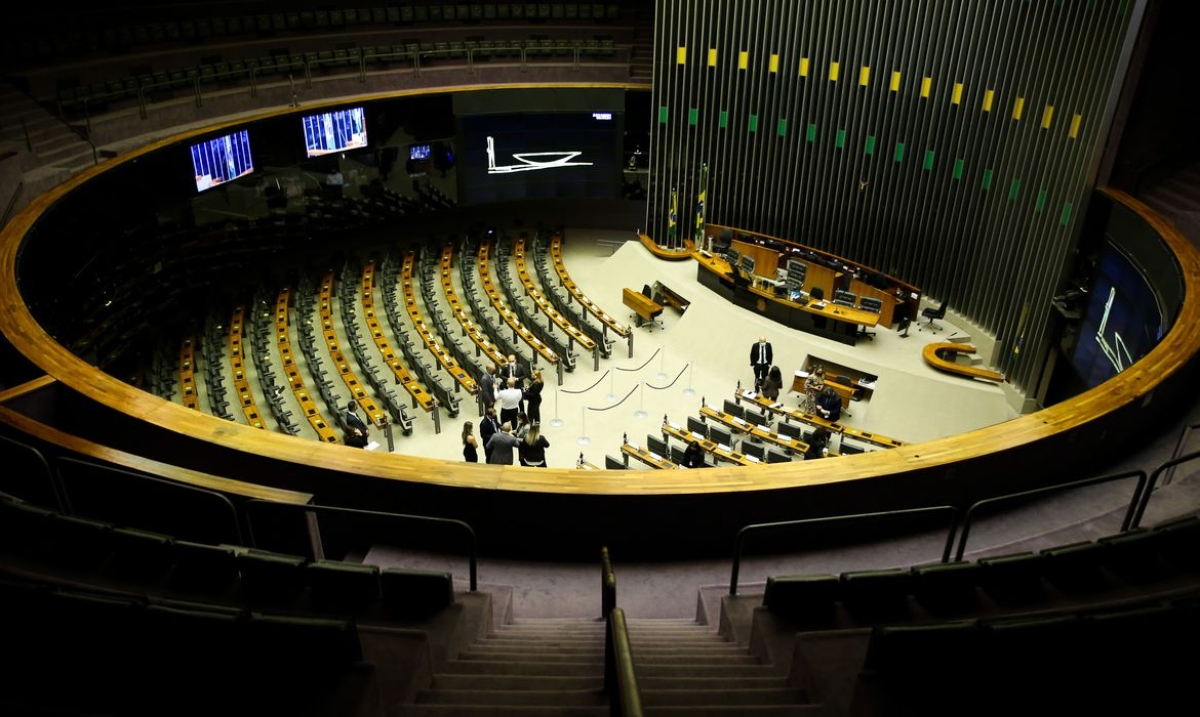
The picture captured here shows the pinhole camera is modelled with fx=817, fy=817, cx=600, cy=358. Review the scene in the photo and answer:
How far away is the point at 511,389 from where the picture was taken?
9.79 meters

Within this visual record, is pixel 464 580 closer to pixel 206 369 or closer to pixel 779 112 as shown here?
pixel 206 369

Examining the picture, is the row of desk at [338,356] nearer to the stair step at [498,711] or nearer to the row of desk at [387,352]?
the row of desk at [387,352]

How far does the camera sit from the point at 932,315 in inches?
488

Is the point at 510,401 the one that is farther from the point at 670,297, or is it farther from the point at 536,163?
the point at 536,163

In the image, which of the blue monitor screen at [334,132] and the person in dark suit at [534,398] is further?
the blue monitor screen at [334,132]

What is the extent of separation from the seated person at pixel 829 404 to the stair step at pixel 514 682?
7.64 m

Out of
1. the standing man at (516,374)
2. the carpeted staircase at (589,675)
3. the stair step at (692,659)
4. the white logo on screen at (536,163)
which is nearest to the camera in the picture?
the carpeted staircase at (589,675)

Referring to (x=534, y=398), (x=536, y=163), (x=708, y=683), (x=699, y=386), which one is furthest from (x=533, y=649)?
(x=536, y=163)

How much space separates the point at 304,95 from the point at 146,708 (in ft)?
41.7

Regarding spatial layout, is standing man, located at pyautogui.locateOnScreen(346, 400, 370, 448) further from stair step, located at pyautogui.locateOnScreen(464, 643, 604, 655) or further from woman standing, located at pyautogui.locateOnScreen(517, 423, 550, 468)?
stair step, located at pyautogui.locateOnScreen(464, 643, 604, 655)

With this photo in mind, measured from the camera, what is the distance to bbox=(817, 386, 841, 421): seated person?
1053 centimetres

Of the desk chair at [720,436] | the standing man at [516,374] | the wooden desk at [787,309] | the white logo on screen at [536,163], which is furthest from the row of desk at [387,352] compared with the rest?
the wooden desk at [787,309]

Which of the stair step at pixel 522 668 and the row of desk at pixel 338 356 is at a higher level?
the stair step at pixel 522 668

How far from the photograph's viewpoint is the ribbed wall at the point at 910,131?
10.3 m
